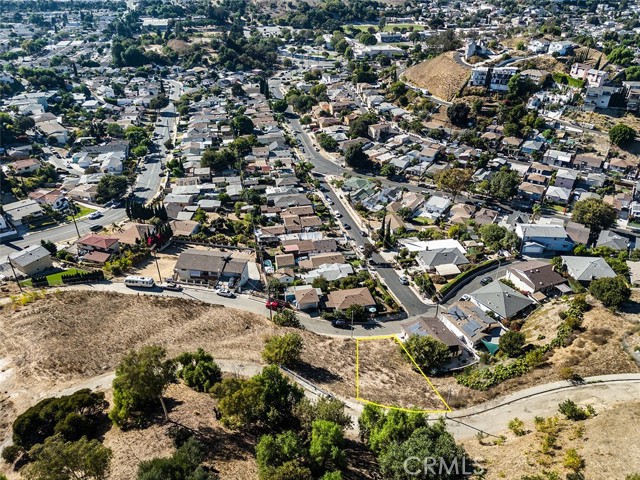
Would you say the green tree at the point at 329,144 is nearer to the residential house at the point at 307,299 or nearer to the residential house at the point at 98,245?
the residential house at the point at 98,245

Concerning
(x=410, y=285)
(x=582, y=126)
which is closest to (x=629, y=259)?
(x=410, y=285)

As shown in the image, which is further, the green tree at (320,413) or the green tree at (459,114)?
the green tree at (459,114)

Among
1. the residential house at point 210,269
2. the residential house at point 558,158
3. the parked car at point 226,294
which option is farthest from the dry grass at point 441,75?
the parked car at point 226,294

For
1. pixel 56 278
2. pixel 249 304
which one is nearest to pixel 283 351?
pixel 249 304

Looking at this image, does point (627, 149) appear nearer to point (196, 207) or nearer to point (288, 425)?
point (196, 207)

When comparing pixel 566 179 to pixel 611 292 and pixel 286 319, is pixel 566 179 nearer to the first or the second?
pixel 611 292

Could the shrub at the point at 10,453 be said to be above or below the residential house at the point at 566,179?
above

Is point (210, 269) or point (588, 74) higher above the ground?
point (588, 74)
